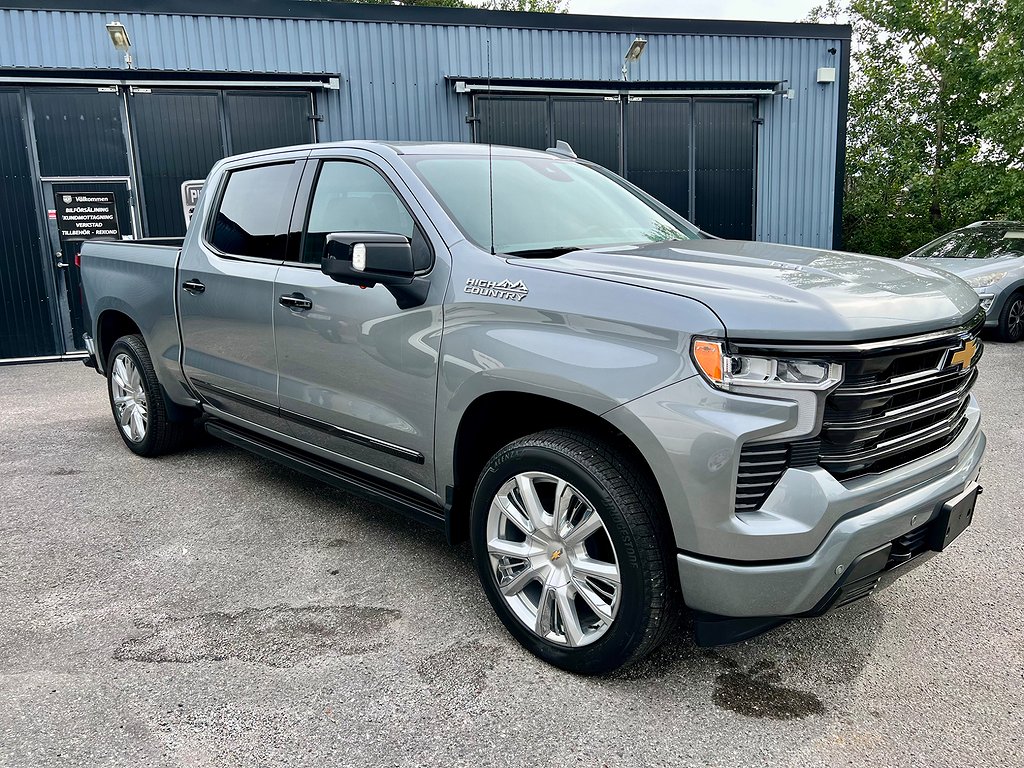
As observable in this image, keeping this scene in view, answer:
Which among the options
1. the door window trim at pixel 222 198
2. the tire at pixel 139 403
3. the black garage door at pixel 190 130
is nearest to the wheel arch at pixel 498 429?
the door window trim at pixel 222 198

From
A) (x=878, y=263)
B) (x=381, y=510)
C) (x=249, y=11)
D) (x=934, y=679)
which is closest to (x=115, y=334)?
(x=381, y=510)

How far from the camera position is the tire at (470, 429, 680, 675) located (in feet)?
8.16

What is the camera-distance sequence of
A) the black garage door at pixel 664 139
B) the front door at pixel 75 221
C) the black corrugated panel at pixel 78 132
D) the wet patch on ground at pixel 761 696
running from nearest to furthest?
the wet patch on ground at pixel 761 696, the black corrugated panel at pixel 78 132, the front door at pixel 75 221, the black garage door at pixel 664 139

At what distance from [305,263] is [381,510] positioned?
1420 mm

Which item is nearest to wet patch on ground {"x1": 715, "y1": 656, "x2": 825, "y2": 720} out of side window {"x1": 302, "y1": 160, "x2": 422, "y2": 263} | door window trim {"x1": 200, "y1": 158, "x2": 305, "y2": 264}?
side window {"x1": 302, "y1": 160, "x2": 422, "y2": 263}

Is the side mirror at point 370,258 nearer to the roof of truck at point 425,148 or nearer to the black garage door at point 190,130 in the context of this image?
the roof of truck at point 425,148

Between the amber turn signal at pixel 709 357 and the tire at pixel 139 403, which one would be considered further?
the tire at pixel 139 403

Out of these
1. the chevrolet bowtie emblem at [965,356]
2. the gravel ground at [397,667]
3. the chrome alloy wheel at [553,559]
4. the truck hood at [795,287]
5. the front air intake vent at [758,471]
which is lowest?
the gravel ground at [397,667]

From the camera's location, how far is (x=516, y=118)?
11.6m

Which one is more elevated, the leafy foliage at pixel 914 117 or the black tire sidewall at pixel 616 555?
the leafy foliage at pixel 914 117

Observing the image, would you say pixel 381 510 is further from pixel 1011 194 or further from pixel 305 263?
pixel 1011 194

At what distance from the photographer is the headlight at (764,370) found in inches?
89.0

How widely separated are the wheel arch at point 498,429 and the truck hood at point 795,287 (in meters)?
0.47

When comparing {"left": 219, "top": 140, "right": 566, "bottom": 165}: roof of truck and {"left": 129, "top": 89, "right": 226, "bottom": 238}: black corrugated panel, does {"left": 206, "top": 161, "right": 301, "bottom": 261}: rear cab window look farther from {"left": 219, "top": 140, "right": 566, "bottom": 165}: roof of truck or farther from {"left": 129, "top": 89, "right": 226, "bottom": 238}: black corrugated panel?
{"left": 129, "top": 89, "right": 226, "bottom": 238}: black corrugated panel
